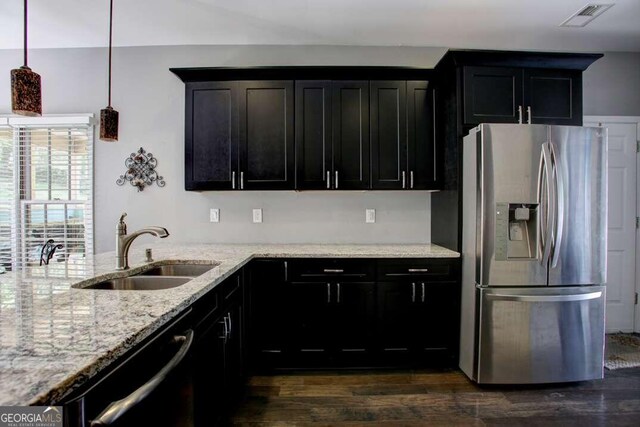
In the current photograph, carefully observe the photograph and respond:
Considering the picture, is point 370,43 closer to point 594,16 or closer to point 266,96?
point 266,96

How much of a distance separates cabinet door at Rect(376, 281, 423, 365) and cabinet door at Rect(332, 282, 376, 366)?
0.24 feet

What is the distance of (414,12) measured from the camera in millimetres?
2641

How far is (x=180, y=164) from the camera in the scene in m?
3.20

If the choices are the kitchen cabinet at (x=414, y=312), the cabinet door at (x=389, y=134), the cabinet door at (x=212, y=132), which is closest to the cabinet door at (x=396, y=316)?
the kitchen cabinet at (x=414, y=312)

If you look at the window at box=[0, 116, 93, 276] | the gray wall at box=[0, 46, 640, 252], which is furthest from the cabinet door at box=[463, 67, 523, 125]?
the window at box=[0, 116, 93, 276]

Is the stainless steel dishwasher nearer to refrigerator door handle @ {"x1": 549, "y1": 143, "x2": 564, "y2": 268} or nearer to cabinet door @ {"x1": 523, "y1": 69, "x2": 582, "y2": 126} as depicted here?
refrigerator door handle @ {"x1": 549, "y1": 143, "x2": 564, "y2": 268}

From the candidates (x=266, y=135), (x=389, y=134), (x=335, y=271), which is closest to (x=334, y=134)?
(x=389, y=134)

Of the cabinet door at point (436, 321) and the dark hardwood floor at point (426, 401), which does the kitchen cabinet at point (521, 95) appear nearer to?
the cabinet door at point (436, 321)

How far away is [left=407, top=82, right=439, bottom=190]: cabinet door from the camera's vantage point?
2.79 meters

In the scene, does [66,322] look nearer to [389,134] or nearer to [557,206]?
[389,134]

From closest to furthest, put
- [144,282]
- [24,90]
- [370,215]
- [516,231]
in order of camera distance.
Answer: [24,90], [144,282], [516,231], [370,215]

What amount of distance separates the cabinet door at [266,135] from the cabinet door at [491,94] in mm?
1465

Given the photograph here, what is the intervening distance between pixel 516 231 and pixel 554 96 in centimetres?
124

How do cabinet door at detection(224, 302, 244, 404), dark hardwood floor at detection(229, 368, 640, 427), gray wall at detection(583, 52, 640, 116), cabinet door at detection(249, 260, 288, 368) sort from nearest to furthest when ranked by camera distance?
cabinet door at detection(224, 302, 244, 404) → dark hardwood floor at detection(229, 368, 640, 427) → cabinet door at detection(249, 260, 288, 368) → gray wall at detection(583, 52, 640, 116)
